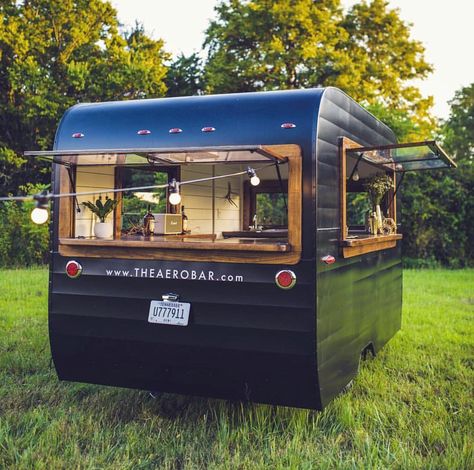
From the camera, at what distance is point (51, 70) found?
1850 cm

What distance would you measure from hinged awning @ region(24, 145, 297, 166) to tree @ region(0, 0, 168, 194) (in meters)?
12.9

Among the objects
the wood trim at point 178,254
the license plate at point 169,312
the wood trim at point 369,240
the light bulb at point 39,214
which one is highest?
the light bulb at point 39,214

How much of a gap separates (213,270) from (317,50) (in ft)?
58.9

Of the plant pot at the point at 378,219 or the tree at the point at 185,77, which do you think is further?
the tree at the point at 185,77

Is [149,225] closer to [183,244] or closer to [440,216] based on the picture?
[183,244]

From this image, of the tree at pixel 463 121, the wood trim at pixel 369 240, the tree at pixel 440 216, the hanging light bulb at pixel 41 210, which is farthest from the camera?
the tree at pixel 463 121

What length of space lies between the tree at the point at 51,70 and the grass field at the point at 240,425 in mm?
12149

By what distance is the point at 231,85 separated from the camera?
68.9 ft

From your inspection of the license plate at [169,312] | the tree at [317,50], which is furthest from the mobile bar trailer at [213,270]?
the tree at [317,50]

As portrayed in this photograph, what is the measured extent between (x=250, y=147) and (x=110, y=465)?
222cm

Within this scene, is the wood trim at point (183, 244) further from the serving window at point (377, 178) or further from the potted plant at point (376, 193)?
the potted plant at point (376, 193)

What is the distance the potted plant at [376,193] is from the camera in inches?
237

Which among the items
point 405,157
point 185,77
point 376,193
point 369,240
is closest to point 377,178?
point 376,193

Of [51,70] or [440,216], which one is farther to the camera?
[51,70]
